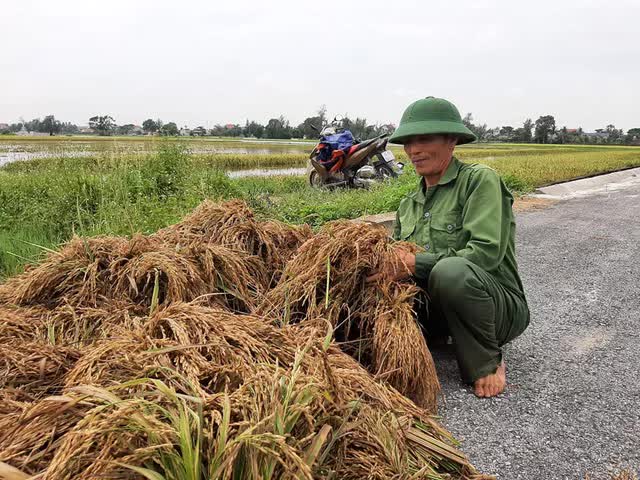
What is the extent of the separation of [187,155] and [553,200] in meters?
6.45

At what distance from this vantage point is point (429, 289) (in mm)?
2271

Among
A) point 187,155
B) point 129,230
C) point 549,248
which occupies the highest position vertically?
point 187,155

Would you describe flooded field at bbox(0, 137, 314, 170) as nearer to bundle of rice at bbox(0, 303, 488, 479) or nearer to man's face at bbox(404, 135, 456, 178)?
man's face at bbox(404, 135, 456, 178)

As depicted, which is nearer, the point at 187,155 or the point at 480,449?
the point at 480,449

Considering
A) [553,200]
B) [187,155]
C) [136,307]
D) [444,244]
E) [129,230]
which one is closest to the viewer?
[136,307]

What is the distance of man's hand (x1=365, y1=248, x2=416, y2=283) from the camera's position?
2.24m

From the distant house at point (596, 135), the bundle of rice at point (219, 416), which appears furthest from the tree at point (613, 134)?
the bundle of rice at point (219, 416)

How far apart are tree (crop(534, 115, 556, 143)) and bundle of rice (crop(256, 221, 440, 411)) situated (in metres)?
61.0

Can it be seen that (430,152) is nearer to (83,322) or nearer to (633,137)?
(83,322)

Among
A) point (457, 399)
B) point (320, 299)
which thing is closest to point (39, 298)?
point (320, 299)

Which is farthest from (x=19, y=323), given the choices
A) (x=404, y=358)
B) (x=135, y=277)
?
(x=404, y=358)

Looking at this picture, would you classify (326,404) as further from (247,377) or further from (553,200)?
(553,200)

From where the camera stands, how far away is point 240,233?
2.62 meters

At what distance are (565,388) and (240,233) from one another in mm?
1719
